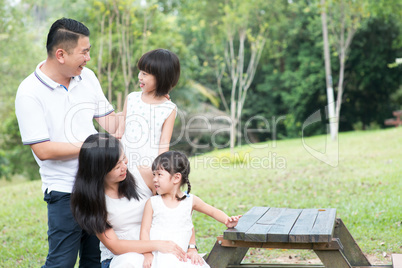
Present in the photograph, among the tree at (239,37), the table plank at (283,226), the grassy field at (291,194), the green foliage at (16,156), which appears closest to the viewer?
the table plank at (283,226)

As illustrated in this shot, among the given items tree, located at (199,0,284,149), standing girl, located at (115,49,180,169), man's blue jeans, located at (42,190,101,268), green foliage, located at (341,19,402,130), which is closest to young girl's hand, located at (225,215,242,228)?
standing girl, located at (115,49,180,169)

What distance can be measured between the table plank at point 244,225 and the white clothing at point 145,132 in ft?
2.44

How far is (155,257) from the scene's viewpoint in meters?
2.84

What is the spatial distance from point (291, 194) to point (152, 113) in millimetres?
4744

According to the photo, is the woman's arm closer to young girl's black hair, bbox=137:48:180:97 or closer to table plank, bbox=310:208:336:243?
young girl's black hair, bbox=137:48:180:97

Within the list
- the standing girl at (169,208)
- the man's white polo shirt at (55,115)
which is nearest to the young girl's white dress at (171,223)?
the standing girl at (169,208)

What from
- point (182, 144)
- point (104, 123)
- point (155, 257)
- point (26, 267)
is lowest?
point (182, 144)

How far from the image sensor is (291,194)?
7551 millimetres

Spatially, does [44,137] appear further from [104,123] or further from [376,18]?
[376,18]

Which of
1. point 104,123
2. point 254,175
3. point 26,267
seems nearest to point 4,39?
point 254,175

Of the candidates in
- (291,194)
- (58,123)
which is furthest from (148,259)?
(291,194)

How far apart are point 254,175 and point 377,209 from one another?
353cm

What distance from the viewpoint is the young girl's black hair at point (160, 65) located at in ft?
10.7

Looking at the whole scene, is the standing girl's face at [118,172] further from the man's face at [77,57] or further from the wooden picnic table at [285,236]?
the wooden picnic table at [285,236]
